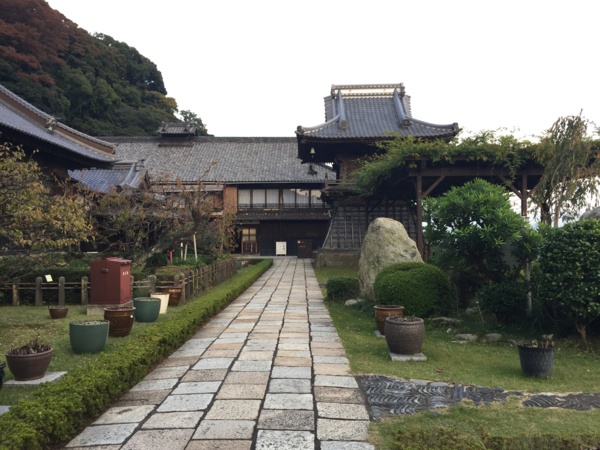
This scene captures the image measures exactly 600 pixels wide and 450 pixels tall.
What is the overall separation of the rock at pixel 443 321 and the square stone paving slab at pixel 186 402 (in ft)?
16.5

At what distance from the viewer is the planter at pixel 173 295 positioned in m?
11.2

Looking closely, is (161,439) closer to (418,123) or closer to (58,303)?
(58,303)

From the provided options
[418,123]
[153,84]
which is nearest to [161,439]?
[418,123]

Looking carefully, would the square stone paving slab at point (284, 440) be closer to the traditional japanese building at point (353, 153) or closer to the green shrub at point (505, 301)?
the green shrub at point (505, 301)

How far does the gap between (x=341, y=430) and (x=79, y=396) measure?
2.37m

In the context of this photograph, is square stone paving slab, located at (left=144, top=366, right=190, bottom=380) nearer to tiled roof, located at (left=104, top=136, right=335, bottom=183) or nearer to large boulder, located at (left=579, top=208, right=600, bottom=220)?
large boulder, located at (left=579, top=208, right=600, bottom=220)

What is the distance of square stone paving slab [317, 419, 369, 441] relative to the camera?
386 cm

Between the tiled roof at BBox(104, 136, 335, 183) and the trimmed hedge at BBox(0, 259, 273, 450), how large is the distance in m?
28.4

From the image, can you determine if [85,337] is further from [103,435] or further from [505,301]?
[505,301]

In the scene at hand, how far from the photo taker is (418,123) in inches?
985

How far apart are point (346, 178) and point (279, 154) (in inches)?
670

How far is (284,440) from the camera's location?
Answer: 149 inches

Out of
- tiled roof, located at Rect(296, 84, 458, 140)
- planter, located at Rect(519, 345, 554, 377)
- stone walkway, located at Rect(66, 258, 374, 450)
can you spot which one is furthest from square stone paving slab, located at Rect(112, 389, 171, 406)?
tiled roof, located at Rect(296, 84, 458, 140)

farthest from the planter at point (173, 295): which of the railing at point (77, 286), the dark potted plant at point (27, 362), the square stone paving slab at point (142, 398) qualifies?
the square stone paving slab at point (142, 398)
